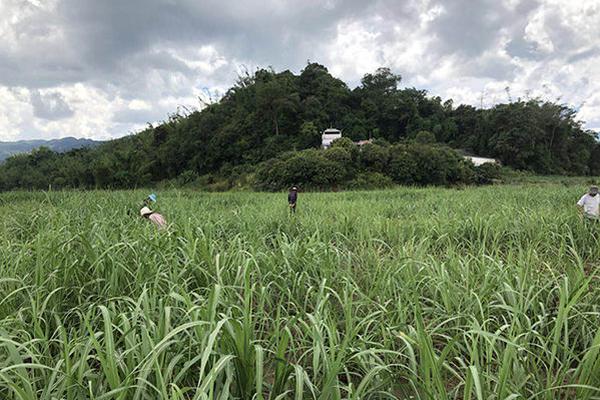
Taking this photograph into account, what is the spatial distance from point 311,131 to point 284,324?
40.7 meters

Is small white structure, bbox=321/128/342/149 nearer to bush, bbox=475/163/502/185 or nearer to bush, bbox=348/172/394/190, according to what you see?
bush, bbox=348/172/394/190

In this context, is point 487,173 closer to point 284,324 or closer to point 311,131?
point 311,131

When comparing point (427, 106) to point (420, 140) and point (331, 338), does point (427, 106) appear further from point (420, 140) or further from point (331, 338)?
point (331, 338)

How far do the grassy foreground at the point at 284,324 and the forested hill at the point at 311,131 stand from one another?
3575 centimetres

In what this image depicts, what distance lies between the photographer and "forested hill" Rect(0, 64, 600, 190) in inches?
1658

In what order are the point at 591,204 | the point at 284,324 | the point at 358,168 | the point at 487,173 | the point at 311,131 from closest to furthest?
1. the point at 284,324
2. the point at 591,204
3. the point at 358,168
4. the point at 487,173
5. the point at 311,131

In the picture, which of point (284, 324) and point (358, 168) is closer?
point (284, 324)

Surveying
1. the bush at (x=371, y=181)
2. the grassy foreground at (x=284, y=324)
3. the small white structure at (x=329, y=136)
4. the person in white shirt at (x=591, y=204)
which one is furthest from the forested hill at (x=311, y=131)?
the grassy foreground at (x=284, y=324)

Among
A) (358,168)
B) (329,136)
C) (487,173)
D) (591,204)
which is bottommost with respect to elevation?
(591,204)

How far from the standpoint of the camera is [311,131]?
4166 cm

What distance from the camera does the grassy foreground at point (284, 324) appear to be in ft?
4.46

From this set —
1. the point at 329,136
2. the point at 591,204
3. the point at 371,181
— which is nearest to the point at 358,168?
the point at 371,181

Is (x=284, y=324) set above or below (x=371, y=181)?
below

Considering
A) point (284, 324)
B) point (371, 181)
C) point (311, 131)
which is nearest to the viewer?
point (284, 324)
